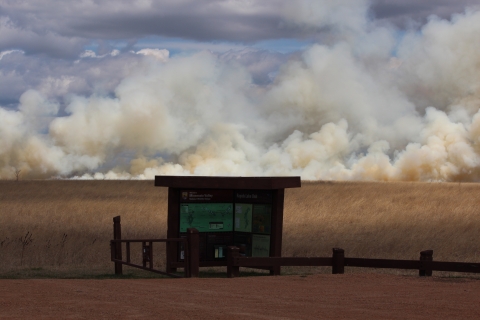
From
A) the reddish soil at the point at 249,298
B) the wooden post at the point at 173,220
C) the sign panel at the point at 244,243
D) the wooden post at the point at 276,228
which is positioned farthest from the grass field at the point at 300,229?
the wooden post at the point at 276,228

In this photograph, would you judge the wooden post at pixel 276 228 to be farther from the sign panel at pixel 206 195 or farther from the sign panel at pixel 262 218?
the sign panel at pixel 206 195

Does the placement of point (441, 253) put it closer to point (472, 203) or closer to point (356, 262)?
point (356, 262)

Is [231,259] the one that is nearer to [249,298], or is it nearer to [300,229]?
[249,298]

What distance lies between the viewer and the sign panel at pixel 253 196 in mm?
18094

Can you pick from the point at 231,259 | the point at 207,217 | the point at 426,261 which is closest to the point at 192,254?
the point at 231,259

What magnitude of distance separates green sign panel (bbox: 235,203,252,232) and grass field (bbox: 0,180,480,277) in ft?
11.6

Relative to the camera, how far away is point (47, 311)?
425 inches

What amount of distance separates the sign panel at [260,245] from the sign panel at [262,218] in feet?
0.51

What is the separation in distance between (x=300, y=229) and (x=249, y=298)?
15.6 metres

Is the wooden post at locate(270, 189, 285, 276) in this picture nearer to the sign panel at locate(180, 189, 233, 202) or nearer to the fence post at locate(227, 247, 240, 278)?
the sign panel at locate(180, 189, 233, 202)

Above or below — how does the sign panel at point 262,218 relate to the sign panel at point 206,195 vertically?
below

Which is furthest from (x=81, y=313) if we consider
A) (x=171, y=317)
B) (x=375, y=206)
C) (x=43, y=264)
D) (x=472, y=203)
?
(x=472, y=203)

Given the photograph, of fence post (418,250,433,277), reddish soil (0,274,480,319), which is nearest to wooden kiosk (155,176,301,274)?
reddish soil (0,274,480,319)

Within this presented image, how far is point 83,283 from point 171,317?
4455 mm
